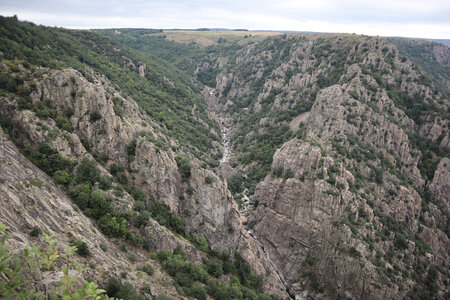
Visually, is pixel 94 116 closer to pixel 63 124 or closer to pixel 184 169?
pixel 63 124

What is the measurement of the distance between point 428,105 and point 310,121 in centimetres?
3627

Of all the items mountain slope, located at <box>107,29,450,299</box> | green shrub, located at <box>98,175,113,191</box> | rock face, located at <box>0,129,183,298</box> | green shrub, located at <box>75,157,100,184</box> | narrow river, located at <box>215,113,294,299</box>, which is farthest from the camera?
narrow river, located at <box>215,113,294,299</box>

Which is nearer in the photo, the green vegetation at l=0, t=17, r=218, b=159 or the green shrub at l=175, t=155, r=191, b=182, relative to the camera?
the green vegetation at l=0, t=17, r=218, b=159

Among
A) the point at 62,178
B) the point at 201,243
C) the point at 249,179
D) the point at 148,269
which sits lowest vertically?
the point at 249,179

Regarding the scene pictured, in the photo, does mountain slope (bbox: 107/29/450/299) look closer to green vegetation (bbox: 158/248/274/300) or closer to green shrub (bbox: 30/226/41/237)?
green vegetation (bbox: 158/248/274/300)

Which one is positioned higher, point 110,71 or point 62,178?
point 110,71

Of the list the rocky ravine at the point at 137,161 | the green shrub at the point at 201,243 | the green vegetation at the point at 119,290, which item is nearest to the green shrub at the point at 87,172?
the rocky ravine at the point at 137,161

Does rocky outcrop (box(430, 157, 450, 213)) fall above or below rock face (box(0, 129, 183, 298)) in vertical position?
below

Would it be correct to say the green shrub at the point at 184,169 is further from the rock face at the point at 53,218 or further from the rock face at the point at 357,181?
the rock face at the point at 357,181

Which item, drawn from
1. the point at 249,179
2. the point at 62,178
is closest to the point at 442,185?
the point at 249,179

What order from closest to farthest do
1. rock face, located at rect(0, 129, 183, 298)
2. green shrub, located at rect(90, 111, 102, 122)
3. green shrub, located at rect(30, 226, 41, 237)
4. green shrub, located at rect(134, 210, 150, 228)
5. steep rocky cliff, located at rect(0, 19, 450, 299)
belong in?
green shrub, located at rect(30, 226, 41, 237) < rock face, located at rect(0, 129, 183, 298) < steep rocky cliff, located at rect(0, 19, 450, 299) < green shrub, located at rect(134, 210, 150, 228) < green shrub, located at rect(90, 111, 102, 122)

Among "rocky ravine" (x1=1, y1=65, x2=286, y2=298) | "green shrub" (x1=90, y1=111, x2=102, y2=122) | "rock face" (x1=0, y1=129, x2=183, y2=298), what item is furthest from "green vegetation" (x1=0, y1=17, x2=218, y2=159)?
"rock face" (x1=0, y1=129, x2=183, y2=298)

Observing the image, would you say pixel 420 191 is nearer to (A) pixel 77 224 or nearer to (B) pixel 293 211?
(B) pixel 293 211

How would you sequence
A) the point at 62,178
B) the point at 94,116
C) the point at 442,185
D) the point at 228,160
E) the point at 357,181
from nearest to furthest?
the point at 62,178 → the point at 94,116 → the point at 357,181 → the point at 442,185 → the point at 228,160
